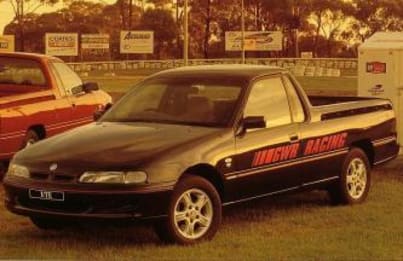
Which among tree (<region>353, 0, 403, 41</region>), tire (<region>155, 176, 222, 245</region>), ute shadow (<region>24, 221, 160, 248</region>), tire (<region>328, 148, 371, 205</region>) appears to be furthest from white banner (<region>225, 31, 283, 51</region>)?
tire (<region>155, 176, 222, 245</region>)

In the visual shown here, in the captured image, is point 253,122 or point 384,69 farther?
point 384,69

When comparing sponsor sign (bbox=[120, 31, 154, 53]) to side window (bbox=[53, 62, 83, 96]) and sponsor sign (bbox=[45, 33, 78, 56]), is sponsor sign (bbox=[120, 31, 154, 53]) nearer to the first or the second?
sponsor sign (bbox=[45, 33, 78, 56])

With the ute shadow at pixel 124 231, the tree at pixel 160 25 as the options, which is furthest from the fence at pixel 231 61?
the ute shadow at pixel 124 231

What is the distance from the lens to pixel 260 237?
25.2 ft

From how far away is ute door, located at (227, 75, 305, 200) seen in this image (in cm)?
779

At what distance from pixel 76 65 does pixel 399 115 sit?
198 feet

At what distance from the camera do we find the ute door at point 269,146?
25.6 feet

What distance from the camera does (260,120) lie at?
25.5ft

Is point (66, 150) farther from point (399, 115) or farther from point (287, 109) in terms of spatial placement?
point (399, 115)

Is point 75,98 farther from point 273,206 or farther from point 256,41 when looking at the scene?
point 256,41

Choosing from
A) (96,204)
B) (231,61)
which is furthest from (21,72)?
(231,61)

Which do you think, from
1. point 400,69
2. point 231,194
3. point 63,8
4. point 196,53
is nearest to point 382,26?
point 196,53

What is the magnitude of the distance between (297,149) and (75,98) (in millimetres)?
4824

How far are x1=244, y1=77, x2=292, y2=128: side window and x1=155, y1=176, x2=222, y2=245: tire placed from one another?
97 cm
